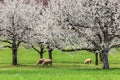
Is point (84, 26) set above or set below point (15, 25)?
below

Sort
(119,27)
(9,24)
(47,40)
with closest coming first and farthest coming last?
(119,27)
(47,40)
(9,24)

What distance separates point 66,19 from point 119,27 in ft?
16.9

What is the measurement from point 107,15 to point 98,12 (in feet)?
3.30

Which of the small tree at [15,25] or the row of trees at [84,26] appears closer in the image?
the row of trees at [84,26]

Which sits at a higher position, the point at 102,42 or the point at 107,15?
the point at 107,15

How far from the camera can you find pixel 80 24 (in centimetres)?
3691

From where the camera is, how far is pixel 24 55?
62.7 metres

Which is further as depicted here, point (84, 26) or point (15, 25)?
point (15, 25)

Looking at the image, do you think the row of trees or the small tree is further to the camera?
the small tree

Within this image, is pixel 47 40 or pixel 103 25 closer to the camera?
pixel 103 25

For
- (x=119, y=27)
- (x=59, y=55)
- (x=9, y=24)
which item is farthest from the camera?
(x=59, y=55)

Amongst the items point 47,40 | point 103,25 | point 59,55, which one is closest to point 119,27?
point 103,25

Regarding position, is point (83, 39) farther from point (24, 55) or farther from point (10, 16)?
point (24, 55)

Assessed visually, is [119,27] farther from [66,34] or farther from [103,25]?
[66,34]
